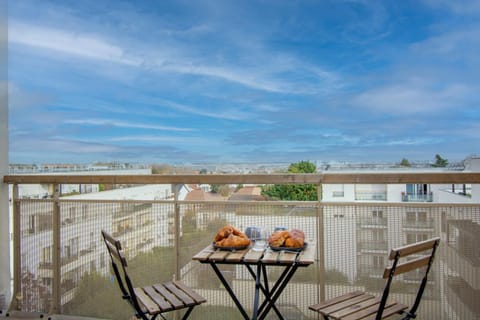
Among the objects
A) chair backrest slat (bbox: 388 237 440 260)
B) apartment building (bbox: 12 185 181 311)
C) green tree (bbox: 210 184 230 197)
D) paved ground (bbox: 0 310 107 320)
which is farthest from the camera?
paved ground (bbox: 0 310 107 320)

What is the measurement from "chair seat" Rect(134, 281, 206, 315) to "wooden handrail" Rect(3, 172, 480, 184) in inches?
31.4

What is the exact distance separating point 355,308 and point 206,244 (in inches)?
45.8

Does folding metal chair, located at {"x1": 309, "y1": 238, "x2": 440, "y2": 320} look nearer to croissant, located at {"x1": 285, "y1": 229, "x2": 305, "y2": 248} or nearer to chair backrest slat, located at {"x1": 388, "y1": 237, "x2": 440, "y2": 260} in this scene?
chair backrest slat, located at {"x1": 388, "y1": 237, "x2": 440, "y2": 260}

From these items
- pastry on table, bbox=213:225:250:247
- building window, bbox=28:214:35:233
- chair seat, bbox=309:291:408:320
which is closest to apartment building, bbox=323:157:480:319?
chair seat, bbox=309:291:408:320

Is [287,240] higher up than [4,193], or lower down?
lower down

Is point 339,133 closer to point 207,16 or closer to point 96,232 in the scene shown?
point 207,16

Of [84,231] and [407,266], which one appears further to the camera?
[84,231]

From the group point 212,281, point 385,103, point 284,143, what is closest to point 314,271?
point 212,281

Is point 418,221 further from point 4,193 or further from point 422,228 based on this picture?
point 4,193

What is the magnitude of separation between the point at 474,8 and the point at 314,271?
5.61 meters

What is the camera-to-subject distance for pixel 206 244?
2.67 meters

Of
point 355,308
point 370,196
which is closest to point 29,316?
point 355,308

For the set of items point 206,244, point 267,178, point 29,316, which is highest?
point 267,178

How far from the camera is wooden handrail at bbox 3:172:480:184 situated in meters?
2.32
